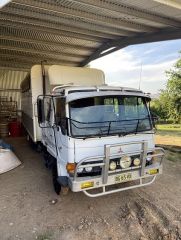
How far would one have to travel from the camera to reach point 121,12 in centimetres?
729

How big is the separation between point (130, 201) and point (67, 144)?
6.43 ft

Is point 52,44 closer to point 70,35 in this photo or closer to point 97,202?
point 70,35

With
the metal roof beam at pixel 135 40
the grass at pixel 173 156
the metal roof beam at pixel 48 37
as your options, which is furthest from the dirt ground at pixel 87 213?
the metal roof beam at pixel 48 37

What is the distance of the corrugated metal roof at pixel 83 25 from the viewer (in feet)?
22.6

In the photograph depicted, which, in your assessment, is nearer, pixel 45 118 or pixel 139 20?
pixel 45 118

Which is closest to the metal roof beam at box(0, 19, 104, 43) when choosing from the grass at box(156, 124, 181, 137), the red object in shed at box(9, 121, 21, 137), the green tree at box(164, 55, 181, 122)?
the red object in shed at box(9, 121, 21, 137)

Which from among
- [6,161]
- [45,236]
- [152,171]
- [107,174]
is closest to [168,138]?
[6,161]

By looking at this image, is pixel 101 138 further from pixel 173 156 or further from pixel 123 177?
pixel 173 156

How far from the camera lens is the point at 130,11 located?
726cm

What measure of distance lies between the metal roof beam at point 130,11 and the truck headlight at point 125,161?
4223mm

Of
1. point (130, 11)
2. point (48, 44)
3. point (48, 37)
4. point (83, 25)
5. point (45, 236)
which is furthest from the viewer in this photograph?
point (48, 44)

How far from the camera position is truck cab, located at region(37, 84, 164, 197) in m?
4.64

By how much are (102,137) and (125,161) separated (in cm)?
63

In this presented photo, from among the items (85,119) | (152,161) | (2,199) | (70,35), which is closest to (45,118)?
(85,119)
